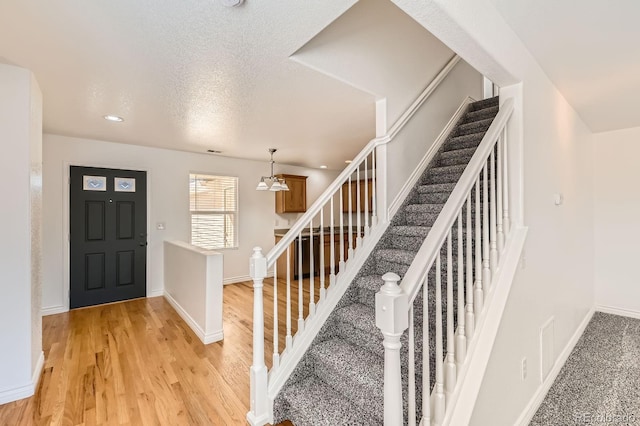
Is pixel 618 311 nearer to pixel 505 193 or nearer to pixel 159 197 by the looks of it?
pixel 505 193

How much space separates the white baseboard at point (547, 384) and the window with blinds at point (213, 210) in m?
4.63

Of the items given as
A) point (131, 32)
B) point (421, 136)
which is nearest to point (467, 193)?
point (421, 136)

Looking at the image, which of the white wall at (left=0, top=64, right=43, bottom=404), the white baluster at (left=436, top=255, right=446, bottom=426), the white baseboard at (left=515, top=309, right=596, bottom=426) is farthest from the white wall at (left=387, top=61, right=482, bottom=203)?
the white wall at (left=0, top=64, right=43, bottom=404)

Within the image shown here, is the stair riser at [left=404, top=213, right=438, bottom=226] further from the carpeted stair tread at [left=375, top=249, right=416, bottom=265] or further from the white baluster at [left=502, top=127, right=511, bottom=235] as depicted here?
the white baluster at [left=502, top=127, right=511, bottom=235]

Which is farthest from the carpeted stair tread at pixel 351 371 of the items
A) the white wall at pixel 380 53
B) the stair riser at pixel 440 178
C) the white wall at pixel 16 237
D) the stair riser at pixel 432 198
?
the white wall at pixel 16 237

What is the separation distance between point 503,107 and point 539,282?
1.22m

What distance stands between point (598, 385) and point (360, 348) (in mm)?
1946

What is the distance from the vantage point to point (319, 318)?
209 cm

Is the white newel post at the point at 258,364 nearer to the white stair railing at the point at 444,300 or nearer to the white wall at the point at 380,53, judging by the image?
the white stair railing at the point at 444,300

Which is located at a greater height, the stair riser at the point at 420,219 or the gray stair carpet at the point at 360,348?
the stair riser at the point at 420,219

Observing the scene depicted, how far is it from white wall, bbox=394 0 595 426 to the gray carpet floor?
164 millimetres

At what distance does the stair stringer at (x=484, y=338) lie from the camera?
128 centimetres

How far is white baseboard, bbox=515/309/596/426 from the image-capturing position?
6.01 feet

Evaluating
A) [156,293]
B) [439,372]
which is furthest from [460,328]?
[156,293]
